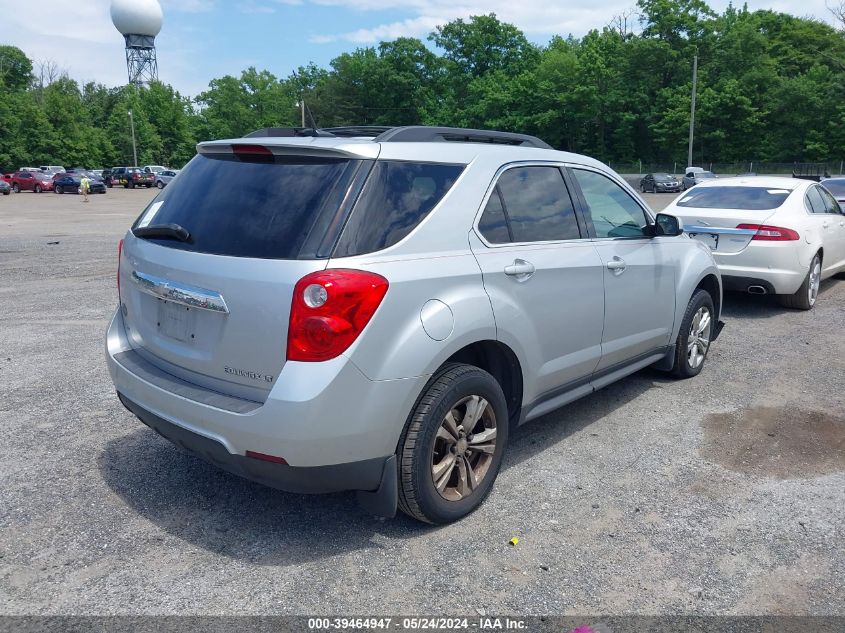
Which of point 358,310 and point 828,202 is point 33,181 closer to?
point 828,202

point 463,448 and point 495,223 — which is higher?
point 495,223

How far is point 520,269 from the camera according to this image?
12.2 feet

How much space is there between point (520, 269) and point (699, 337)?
291 cm

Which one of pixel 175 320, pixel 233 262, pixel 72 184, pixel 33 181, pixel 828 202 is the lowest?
pixel 175 320

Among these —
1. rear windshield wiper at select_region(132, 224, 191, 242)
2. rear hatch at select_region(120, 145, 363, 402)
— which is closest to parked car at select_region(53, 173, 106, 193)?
rear windshield wiper at select_region(132, 224, 191, 242)

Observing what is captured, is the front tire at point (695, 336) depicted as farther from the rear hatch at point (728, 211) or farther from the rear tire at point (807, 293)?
the rear tire at point (807, 293)

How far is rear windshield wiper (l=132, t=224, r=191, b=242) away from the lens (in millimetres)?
3393

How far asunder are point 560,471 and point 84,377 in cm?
392

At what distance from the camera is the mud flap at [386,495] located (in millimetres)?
3121

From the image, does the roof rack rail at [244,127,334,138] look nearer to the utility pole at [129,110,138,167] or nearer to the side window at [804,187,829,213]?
the side window at [804,187,829,213]

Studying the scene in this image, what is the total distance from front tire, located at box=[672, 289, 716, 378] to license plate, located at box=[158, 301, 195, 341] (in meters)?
3.81

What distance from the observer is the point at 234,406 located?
3016 millimetres

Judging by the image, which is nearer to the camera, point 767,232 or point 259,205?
point 259,205

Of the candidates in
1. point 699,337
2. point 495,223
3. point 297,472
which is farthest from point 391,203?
point 699,337
